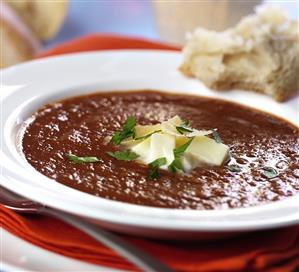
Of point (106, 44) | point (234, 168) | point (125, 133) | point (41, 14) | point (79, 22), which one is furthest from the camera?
point (79, 22)

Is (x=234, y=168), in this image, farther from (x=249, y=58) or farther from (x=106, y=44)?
(x=106, y=44)

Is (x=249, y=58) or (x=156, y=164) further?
(x=249, y=58)

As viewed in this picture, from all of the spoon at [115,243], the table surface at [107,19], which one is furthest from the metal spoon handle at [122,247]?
the table surface at [107,19]

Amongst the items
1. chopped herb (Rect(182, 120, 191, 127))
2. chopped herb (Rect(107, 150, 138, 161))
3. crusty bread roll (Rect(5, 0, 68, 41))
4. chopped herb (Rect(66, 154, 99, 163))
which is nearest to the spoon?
chopped herb (Rect(66, 154, 99, 163))

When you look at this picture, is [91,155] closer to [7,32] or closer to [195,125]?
[195,125]

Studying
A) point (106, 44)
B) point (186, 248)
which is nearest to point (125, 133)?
point (186, 248)

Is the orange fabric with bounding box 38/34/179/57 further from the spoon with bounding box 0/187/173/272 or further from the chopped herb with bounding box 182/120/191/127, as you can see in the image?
the spoon with bounding box 0/187/173/272
